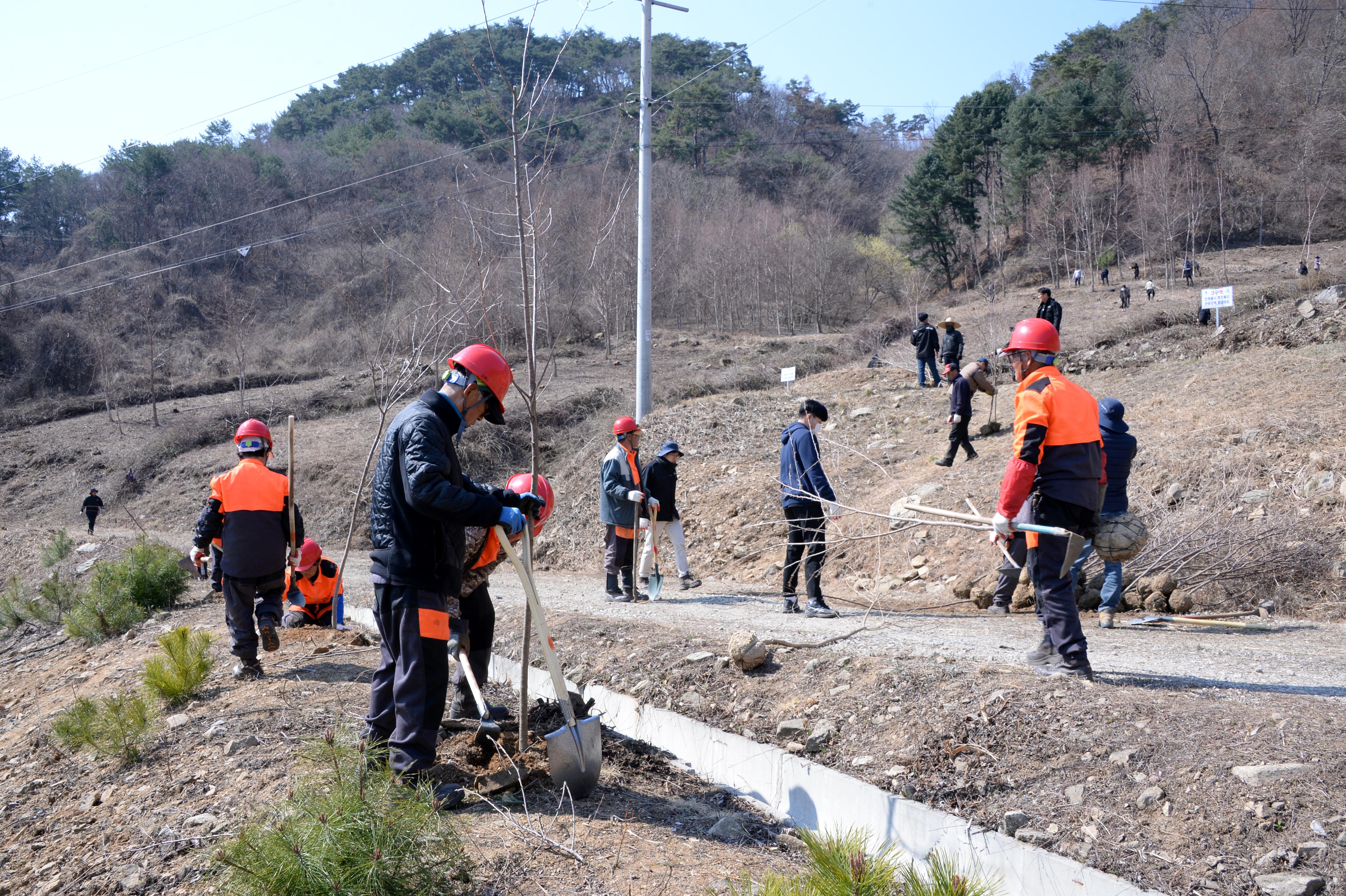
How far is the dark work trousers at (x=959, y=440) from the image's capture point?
41.3 ft

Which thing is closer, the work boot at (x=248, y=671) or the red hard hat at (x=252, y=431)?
the work boot at (x=248, y=671)

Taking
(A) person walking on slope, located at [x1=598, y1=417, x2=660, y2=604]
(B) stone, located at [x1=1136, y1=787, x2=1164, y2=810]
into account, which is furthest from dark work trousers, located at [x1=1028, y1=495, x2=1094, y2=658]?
(A) person walking on slope, located at [x1=598, y1=417, x2=660, y2=604]

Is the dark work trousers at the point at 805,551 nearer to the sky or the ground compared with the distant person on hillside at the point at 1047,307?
nearer to the ground

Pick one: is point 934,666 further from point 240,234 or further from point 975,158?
point 240,234

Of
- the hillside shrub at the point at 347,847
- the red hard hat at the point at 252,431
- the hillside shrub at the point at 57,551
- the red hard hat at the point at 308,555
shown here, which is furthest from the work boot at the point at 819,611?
the hillside shrub at the point at 57,551

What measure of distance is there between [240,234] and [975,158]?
46181mm

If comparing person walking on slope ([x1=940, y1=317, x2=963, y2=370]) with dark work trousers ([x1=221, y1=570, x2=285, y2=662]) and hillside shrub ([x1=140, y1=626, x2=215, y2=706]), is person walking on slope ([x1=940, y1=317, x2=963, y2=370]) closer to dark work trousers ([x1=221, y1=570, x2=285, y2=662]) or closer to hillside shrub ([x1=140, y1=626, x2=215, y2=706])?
dark work trousers ([x1=221, y1=570, x2=285, y2=662])

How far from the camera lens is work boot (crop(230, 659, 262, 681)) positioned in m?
6.45

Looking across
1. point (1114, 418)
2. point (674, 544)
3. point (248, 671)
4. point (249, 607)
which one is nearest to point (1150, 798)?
point (1114, 418)

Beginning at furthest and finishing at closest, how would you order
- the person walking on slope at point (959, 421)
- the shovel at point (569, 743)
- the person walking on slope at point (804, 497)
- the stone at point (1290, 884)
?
the person walking on slope at point (959, 421)
the person walking on slope at point (804, 497)
the shovel at point (569, 743)
the stone at point (1290, 884)

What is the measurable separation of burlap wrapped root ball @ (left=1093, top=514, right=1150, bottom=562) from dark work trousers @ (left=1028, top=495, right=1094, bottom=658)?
149 millimetres

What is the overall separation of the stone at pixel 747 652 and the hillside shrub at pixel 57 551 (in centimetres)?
1541

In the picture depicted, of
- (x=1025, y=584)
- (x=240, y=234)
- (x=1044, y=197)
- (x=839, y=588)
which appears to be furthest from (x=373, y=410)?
(x=1044, y=197)

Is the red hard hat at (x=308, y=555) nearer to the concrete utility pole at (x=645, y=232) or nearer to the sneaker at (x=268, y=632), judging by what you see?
the sneaker at (x=268, y=632)
